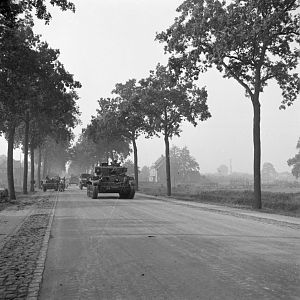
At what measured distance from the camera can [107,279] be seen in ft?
19.0

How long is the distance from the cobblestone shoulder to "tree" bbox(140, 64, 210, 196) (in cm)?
2211

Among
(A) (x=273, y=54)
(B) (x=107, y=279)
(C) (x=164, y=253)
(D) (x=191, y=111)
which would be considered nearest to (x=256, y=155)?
(A) (x=273, y=54)

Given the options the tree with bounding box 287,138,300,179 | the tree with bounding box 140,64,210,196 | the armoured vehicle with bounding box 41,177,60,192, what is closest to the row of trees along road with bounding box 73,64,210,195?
the tree with bounding box 140,64,210,196

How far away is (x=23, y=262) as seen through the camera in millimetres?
7062

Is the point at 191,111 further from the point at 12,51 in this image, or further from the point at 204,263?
the point at 204,263

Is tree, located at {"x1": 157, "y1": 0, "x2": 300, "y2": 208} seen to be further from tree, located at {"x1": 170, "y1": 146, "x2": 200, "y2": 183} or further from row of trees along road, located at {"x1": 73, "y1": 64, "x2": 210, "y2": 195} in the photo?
tree, located at {"x1": 170, "y1": 146, "x2": 200, "y2": 183}

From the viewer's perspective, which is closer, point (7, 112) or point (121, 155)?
point (7, 112)

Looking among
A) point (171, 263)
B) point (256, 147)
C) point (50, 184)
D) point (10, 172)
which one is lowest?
point (171, 263)

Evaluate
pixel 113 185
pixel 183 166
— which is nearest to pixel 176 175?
pixel 183 166

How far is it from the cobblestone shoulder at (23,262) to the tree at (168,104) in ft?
72.5

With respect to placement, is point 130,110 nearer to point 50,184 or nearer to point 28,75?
point 50,184

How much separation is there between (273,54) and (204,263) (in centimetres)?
1734

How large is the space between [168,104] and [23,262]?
26.9 m

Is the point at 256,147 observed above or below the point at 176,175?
below
